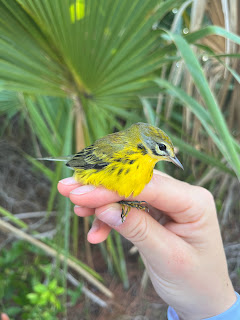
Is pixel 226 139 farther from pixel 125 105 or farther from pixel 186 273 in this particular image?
pixel 125 105

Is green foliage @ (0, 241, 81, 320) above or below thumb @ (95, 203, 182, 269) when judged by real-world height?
below

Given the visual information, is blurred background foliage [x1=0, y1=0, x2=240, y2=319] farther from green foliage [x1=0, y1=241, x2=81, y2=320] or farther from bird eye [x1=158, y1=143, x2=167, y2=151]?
bird eye [x1=158, y1=143, x2=167, y2=151]

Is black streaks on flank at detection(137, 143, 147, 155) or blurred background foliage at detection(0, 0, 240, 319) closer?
black streaks on flank at detection(137, 143, 147, 155)

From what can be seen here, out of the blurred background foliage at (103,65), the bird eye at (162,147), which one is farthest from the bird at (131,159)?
the blurred background foliage at (103,65)

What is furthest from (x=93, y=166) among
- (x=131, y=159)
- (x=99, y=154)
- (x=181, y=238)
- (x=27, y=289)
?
(x=27, y=289)

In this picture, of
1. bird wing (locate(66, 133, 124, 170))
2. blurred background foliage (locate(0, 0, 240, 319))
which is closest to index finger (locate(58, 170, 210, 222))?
bird wing (locate(66, 133, 124, 170))

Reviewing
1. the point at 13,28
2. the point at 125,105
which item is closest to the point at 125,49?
the point at 125,105
